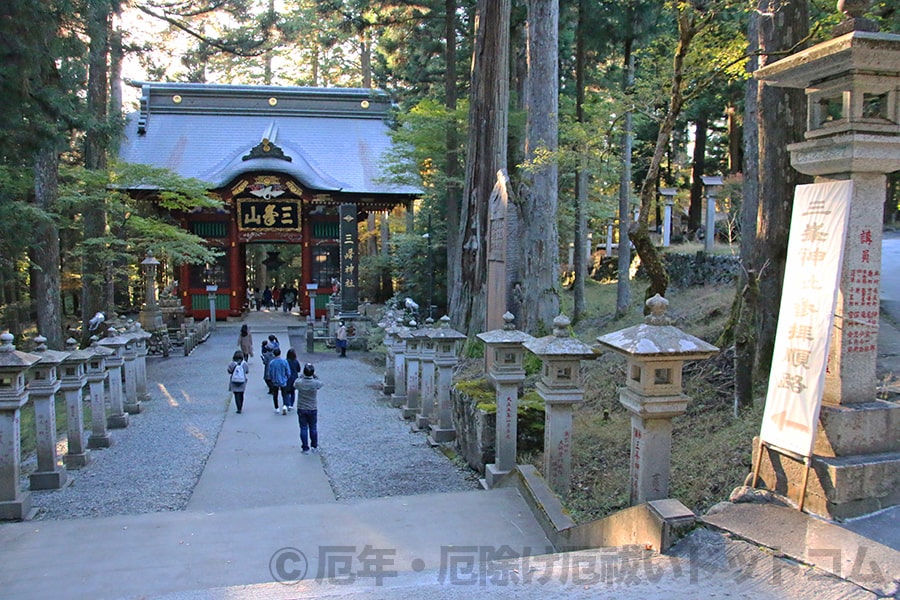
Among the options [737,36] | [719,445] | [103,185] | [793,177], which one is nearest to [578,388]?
[719,445]

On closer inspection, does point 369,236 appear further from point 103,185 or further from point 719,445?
point 719,445

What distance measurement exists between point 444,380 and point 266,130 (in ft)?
69.0

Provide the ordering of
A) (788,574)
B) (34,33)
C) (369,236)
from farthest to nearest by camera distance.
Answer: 1. (369,236)
2. (34,33)
3. (788,574)

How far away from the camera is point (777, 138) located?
6.26 meters

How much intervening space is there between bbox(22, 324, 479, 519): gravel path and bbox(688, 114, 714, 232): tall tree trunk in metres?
17.8

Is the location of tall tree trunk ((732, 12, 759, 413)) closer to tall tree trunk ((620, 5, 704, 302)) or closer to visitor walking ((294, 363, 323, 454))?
tall tree trunk ((620, 5, 704, 302))

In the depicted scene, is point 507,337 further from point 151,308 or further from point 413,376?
point 151,308

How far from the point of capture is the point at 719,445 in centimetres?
555

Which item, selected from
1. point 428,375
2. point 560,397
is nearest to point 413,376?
point 428,375

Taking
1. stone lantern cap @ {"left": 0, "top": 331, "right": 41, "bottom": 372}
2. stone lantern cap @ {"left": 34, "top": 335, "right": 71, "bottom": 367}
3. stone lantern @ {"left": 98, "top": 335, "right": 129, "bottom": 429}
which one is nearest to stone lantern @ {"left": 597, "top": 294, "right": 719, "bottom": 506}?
stone lantern cap @ {"left": 0, "top": 331, "right": 41, "bottom": 372}

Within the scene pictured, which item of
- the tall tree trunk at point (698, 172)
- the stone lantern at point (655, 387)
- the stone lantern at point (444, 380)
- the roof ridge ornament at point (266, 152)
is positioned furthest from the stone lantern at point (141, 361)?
the tall tree trunk at point (698, 172)

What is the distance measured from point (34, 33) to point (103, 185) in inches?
270

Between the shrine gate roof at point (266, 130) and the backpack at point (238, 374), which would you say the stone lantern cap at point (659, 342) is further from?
the shrine gate roof at point (266, 130)

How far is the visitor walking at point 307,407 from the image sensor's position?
833 cm
